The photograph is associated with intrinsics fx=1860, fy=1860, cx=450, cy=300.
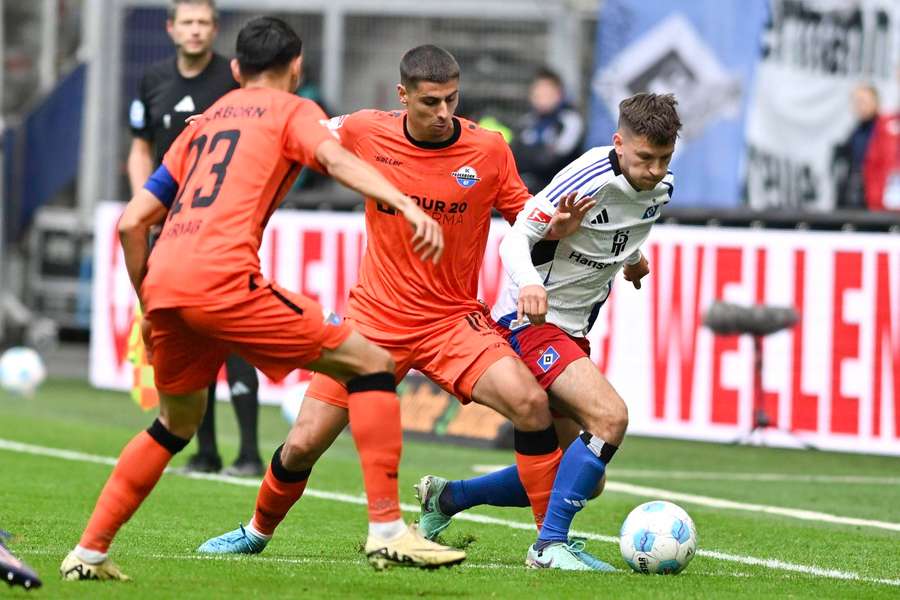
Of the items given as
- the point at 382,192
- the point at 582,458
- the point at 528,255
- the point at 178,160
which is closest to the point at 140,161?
the point at 528,255

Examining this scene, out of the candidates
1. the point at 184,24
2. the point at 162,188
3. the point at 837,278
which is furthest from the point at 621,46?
the point at 162,188

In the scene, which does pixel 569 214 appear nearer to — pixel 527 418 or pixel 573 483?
pixel 527 418

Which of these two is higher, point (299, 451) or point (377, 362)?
point (377, 362)

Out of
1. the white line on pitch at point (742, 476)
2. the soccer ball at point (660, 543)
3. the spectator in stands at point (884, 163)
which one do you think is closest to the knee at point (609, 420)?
the soccer ball at point (660, 543)

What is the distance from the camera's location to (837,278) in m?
13.3

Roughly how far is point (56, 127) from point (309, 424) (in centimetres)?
1368

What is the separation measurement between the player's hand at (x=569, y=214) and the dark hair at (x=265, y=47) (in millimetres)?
1426

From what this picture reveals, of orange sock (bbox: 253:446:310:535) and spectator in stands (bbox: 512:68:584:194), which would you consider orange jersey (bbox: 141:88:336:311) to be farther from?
spectator in stands (bbox: 512:68:584:194)

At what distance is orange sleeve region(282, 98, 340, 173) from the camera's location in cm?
643

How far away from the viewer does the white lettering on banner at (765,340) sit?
13.0m

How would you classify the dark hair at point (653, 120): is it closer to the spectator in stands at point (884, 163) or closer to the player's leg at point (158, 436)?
the player's leg at point (158, 436)

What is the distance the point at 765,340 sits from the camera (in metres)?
13.4

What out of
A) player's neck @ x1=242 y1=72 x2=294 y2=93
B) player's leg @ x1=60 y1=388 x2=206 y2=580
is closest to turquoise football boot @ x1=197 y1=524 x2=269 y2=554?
player's leg @ x1=60 y1=388 x2=206 y2=580

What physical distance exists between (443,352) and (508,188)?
0.78 metres
